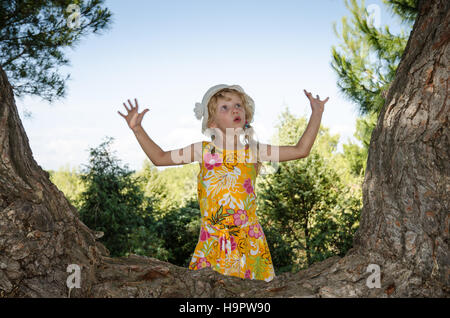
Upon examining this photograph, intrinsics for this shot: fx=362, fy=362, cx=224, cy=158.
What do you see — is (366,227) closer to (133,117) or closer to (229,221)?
(229,221)

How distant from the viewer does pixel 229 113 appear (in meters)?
2.69

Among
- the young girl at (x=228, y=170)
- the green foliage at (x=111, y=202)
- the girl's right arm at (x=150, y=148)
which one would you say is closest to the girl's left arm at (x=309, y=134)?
the young girl at (x=228, y=170)

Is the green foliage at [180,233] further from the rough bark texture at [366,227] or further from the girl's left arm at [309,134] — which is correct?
the rough bark texture at [366,227]

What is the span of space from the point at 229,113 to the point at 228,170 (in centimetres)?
42

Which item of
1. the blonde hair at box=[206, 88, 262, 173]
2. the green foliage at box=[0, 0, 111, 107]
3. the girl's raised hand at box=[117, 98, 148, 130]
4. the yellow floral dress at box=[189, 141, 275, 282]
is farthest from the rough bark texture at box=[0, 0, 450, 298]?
the green foliage at box=[0, 0, 111, 107]

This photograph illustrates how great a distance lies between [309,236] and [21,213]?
226 inches

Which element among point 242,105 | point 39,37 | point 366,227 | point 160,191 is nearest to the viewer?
point 366,227

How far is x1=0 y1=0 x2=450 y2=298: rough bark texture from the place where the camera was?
5.07 ft

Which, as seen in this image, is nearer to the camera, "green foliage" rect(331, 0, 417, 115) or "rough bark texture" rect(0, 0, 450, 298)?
"rough bark texture" rect(0, 0, 450, 298)

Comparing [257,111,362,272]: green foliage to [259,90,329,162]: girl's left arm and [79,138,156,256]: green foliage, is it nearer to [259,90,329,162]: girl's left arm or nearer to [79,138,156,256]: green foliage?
[79,138,156,256]: green foliage

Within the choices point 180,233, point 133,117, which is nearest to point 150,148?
point 133,117

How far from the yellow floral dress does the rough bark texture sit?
0.63 meters
